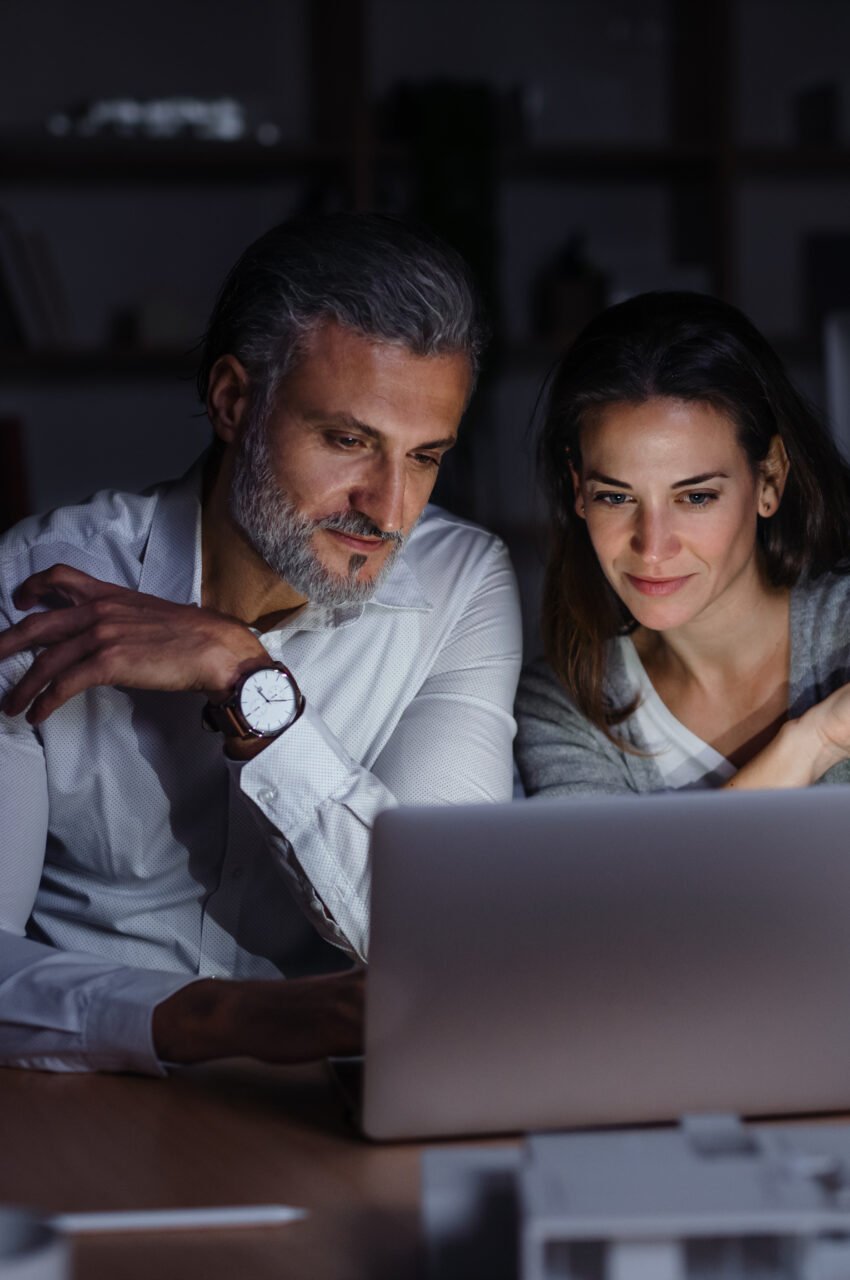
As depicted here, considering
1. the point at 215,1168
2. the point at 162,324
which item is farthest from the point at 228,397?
the point at 162,324

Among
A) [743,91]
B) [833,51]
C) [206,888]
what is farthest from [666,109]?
[206,888]

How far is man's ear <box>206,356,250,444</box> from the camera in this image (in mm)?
1699

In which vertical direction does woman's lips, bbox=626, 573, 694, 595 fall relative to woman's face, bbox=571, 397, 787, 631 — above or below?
below

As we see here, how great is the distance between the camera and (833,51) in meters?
3.81

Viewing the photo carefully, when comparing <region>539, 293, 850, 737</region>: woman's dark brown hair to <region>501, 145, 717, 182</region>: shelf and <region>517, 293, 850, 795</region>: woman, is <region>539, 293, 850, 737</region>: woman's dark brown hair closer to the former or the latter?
<region>517, 293, 850, 795</region>: woman

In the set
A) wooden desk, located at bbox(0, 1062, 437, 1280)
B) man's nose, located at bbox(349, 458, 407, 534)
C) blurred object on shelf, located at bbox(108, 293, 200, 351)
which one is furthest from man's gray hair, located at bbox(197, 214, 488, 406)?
blurred object on shelf, located at bbox(108, 293, 200, 351)

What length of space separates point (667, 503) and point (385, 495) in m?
0.37

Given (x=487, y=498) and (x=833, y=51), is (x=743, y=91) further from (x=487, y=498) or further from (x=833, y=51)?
(x=487, y=498)

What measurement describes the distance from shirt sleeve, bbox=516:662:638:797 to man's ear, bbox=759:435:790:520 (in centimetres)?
35

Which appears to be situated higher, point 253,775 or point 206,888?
point 253,775

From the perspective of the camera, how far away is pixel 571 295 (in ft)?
11.9

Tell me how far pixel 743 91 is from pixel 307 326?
268 centimetres

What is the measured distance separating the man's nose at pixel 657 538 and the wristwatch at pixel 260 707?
20.7 inches

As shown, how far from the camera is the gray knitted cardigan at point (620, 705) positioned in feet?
5.85
